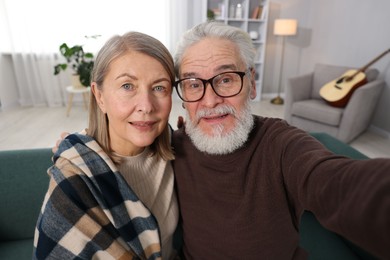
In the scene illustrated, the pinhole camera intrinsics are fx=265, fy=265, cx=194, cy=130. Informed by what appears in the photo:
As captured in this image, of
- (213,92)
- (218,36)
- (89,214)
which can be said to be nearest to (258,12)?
(218,36)

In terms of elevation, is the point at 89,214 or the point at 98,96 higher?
the point at 98,96

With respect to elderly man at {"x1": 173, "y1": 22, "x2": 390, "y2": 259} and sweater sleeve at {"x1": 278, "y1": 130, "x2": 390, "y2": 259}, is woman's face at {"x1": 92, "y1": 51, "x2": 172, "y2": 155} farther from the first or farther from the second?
sweater sleeve at {"x1": 278, "y1": 130, "x2": 390, "y2": 259}

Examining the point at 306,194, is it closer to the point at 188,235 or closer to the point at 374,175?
the point at 374,175

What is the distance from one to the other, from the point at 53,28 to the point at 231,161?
4902mm

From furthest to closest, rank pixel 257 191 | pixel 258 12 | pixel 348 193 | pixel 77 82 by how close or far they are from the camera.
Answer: pixel 258 12 < pixel 77 82 < pixel 257 191 < pixel 348 193

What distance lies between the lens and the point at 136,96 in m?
0.84

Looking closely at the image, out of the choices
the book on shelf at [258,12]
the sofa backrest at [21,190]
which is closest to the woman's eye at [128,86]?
the sofa backrest at [21,190]

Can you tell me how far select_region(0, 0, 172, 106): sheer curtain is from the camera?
4.51m

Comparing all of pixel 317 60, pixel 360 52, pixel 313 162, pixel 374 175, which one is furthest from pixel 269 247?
pixel 317 60

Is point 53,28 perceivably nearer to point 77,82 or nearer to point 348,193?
point 77,82

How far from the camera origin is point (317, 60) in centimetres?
532

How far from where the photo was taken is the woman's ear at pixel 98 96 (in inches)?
35.4

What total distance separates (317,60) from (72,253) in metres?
5.65

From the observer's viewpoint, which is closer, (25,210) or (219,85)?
(219,85)
